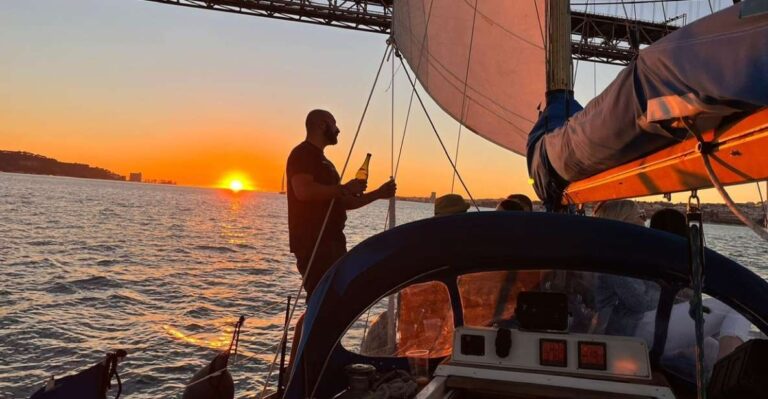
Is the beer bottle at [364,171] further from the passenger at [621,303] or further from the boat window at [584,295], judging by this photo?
the passenger at [621,303]

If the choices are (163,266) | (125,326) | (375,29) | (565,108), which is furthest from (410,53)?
(375,29)

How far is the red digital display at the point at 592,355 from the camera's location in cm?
216

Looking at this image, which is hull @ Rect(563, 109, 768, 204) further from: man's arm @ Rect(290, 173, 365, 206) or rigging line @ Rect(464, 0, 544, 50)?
rigging line @ Rect(464, 0, 544, 50)

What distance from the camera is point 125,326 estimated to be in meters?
10.8

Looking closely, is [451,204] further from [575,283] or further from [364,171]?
[575,283]

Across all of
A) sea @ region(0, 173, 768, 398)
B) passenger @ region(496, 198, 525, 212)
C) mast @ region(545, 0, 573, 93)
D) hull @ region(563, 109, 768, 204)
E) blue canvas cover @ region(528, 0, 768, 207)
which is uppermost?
mast @ region(545, 0, 573, 93)

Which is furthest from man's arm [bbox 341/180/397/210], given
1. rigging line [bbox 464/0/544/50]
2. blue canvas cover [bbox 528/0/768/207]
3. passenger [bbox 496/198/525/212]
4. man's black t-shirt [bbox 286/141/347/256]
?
rigging line [bbox 464/0/544/50]

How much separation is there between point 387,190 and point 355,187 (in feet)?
1.20

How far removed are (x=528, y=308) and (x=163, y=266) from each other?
19354 mm

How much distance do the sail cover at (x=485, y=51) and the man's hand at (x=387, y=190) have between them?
3.06m

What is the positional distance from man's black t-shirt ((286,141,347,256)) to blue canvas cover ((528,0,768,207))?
1.73 metres

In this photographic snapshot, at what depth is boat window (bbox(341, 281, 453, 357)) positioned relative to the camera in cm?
259

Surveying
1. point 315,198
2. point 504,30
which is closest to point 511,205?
point 315,198

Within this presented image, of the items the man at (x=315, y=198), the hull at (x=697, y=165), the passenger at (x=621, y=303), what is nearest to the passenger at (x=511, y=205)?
the hull at (x=697, y=165)
